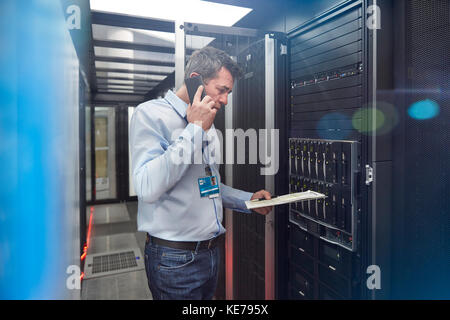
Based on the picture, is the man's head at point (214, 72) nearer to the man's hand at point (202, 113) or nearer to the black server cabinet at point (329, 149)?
the man's hand at point (202, 113)

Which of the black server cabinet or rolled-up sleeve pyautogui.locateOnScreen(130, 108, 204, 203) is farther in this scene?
the black server cabinet

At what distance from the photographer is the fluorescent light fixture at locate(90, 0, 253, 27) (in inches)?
79.2

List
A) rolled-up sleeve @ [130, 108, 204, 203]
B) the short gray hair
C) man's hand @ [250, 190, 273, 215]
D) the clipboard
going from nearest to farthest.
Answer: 1. rolled-up sleeve @ [130, 108, 204, 203]
2. the clipboard
3. the short gray hair
4. man's hand @ [250, 190, 273, 215]

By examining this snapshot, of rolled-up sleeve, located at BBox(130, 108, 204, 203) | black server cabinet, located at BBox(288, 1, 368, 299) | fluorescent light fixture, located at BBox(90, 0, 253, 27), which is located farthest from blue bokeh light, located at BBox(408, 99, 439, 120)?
fluorescent light fixture, located at BBox(90, 0, 253, 27)

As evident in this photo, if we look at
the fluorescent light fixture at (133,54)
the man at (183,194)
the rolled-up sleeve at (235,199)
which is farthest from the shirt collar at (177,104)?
the fluorescent light fixture at (133,54)

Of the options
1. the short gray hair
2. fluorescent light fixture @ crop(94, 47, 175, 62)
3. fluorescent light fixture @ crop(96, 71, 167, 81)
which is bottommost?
the short gray hair

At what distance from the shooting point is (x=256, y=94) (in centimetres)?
215

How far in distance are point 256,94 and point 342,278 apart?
1.25 m

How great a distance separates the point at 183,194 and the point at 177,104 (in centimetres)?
40

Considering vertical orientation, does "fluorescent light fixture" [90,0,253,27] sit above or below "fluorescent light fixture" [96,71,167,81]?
below

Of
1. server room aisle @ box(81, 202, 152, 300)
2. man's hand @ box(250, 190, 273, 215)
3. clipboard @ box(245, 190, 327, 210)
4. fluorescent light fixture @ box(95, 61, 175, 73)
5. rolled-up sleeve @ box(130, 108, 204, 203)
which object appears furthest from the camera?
fluorescent light fixture @ box(95, 61, 175, 73)

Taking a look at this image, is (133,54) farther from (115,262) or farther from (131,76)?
(115,262)

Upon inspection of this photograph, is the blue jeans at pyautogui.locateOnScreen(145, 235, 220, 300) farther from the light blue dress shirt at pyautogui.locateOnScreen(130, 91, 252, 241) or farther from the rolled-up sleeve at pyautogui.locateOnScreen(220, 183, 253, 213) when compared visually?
the rolled-up sleeve at pyautogui.locateOnScreen(220, 183, 253, 213)
